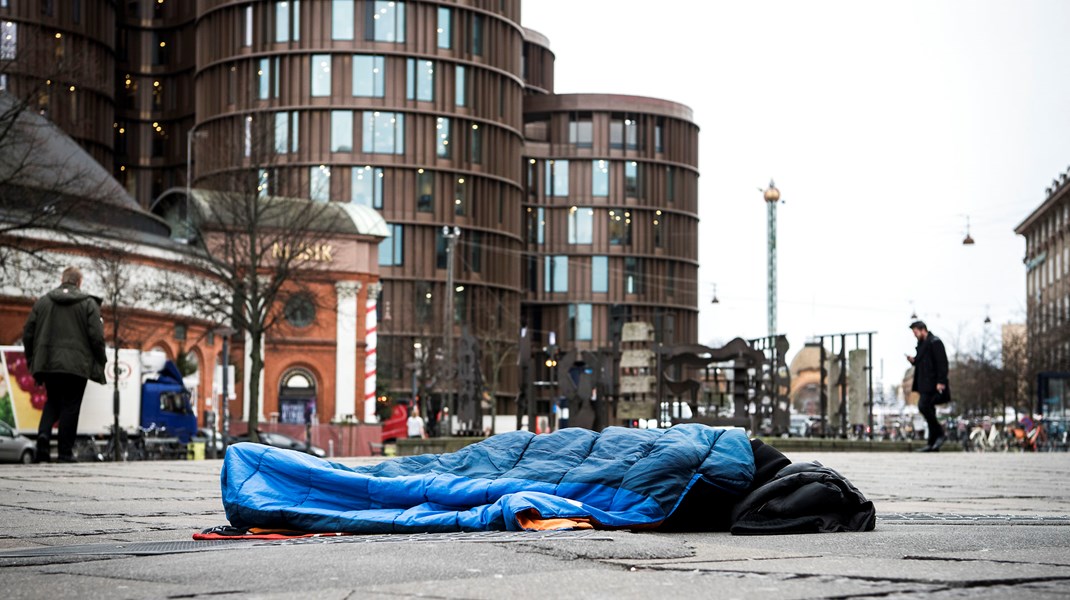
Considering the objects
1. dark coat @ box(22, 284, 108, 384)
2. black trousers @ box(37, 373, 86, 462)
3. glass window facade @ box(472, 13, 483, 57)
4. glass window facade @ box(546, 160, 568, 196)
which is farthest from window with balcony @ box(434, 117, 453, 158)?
dark coat @ box(22, 284, 108, 384)

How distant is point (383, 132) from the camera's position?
83.8 meters

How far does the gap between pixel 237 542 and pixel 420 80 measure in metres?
79.4

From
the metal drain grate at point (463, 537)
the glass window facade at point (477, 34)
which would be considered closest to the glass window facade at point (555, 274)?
the glass window facade at point (477, 34)

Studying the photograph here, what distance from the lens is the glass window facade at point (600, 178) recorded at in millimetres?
99250

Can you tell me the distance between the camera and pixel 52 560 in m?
5.39

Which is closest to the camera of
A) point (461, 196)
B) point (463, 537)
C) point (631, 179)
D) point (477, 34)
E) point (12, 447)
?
point (463, 537)

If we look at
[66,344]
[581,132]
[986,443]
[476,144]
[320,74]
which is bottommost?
[986,443]

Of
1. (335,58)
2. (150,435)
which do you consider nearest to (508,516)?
(150,435)

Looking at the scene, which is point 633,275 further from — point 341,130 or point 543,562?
point 543,562

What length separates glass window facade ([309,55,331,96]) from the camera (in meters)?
83.1

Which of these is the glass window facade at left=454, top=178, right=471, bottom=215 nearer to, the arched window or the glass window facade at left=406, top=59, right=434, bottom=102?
the glass window facade at left=406, top=59, right=434, bottom=102

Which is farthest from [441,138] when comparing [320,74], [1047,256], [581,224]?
[1047,256]

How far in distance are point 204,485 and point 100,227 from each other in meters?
25.5

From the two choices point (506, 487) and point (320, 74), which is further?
point (320, 74)
